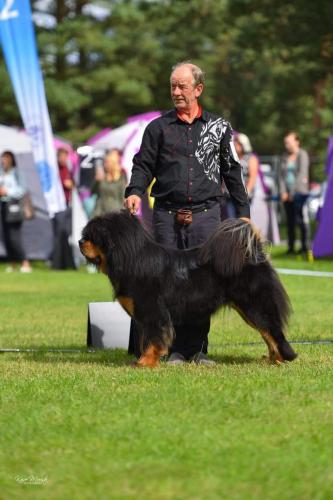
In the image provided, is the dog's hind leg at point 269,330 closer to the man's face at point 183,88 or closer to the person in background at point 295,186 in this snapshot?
the man's face at point 183,88

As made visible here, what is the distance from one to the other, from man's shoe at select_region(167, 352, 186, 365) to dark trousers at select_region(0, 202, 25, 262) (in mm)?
11491

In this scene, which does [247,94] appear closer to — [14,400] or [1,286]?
[1,286]

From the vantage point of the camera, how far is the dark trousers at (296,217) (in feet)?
60.3

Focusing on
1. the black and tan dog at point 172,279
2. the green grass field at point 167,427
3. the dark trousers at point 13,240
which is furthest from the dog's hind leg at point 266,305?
the dark trousers at point 13,240

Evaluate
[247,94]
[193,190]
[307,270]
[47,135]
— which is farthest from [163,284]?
[247,94]

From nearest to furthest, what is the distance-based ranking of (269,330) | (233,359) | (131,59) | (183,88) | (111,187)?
(269,330)
(183,88)
(233,359)
(111,187)
(131,59)

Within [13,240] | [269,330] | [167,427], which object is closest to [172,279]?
[269,330]

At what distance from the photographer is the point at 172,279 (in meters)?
6.83

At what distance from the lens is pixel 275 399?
5586 mm

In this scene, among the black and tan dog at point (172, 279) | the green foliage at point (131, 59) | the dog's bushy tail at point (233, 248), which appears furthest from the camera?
the green foliage at point (131, 59)

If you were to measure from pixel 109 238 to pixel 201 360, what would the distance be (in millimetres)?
1087

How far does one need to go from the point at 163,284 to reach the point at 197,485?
2860 millimetres

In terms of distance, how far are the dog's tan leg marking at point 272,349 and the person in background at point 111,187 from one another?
927 cm

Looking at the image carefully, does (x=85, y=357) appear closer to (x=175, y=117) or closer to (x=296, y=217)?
(x=175, y=117)
